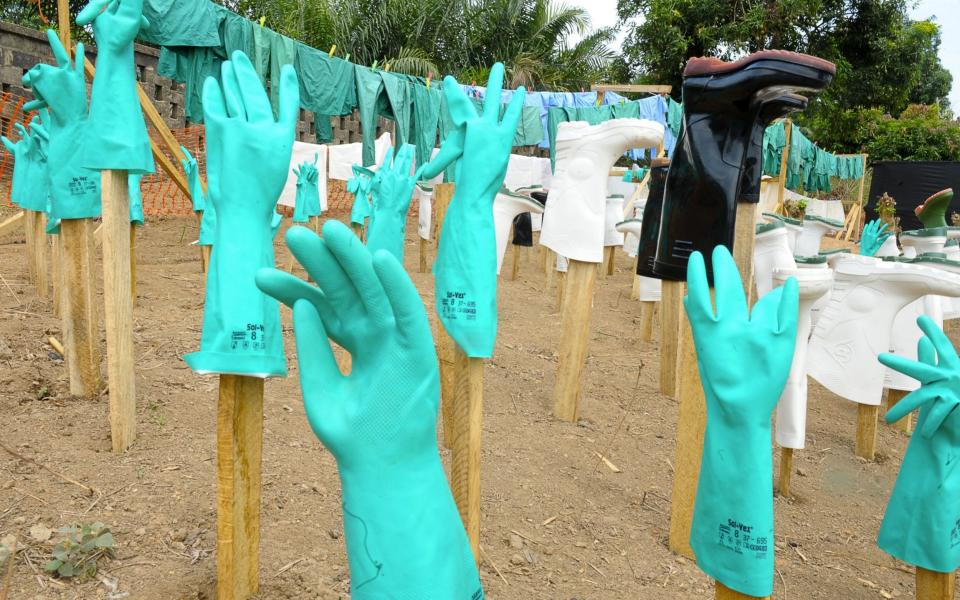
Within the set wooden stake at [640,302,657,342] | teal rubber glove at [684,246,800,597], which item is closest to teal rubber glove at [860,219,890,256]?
wooden stake at [640,302,657,342]

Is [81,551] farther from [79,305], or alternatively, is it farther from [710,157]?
[710,157]

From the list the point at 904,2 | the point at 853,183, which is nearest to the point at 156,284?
the point at 904,2

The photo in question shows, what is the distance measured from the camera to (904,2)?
Result: 1667 centimetres

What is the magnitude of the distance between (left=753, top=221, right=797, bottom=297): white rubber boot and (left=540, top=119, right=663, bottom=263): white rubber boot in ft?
2.62

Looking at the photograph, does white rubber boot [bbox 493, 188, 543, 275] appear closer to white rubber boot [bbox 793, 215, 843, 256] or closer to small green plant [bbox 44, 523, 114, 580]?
white rubber boot [bbox 793, 215, 843, 256]

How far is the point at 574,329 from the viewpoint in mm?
4047

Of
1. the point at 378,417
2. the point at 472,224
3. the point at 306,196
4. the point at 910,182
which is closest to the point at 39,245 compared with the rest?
the point at 306,196

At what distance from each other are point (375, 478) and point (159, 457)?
2.10m

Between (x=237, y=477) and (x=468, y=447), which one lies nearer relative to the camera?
(x=237, y=477)

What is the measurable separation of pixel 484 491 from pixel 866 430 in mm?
2403

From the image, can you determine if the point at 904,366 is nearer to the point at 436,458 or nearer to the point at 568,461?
the point at 436,458

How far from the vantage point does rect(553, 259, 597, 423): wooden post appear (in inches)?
159

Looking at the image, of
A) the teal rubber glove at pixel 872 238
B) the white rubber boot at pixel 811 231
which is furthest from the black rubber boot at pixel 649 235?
the white rubber boot at pixel 811 231

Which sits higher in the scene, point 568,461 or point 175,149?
point 175,149
